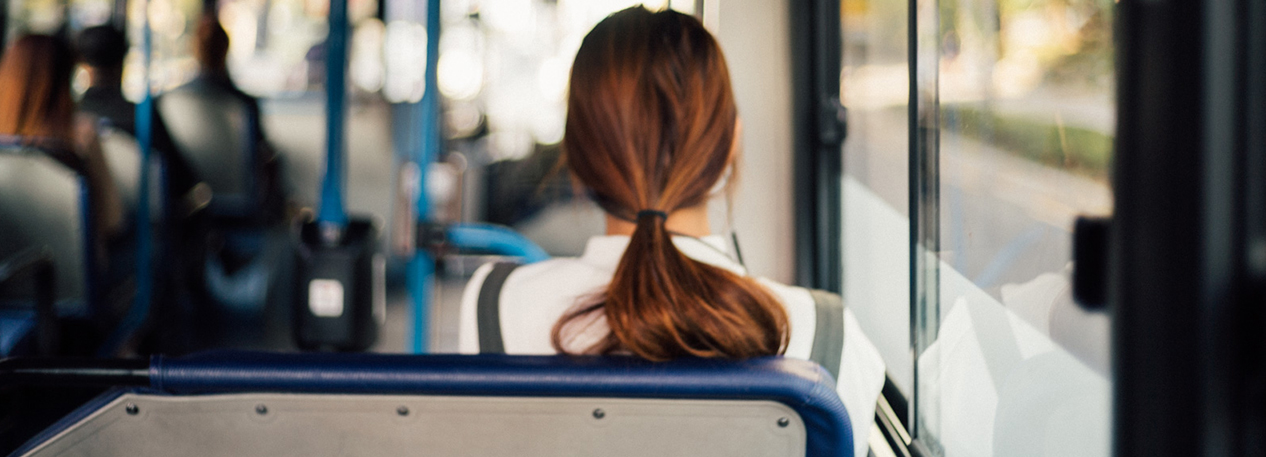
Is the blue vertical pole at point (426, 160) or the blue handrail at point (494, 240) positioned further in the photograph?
the blue vertical pole at point (426, 160)

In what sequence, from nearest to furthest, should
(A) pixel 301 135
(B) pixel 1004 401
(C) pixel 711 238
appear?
(B) pixel 1004 401 → (C) pixel 711 238 → (A) pixel 301 135

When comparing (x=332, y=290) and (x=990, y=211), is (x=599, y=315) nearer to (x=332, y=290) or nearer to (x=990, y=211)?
(x=990, y=211)

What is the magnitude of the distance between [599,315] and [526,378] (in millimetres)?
308

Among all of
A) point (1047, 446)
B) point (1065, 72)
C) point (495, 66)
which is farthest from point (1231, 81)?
point (495, 66)

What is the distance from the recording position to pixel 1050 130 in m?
0.92

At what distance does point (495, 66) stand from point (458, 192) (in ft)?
12.1

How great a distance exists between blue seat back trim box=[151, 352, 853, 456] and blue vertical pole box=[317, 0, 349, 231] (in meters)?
1.37

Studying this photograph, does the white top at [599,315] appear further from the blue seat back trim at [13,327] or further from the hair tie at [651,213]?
the blue seat back trim at [13,327]

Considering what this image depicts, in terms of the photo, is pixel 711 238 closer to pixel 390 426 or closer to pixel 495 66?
pixel 390 426

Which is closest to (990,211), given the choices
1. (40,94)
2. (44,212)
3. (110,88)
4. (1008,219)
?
(1008,219)

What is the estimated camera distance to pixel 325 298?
2137 mm

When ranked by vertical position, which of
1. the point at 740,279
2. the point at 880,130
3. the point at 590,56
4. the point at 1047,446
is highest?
the point at 590,56

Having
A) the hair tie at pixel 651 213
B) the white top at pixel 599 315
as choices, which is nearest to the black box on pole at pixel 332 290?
the white top at pixel 599 315

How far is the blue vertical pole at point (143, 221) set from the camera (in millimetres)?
3459
